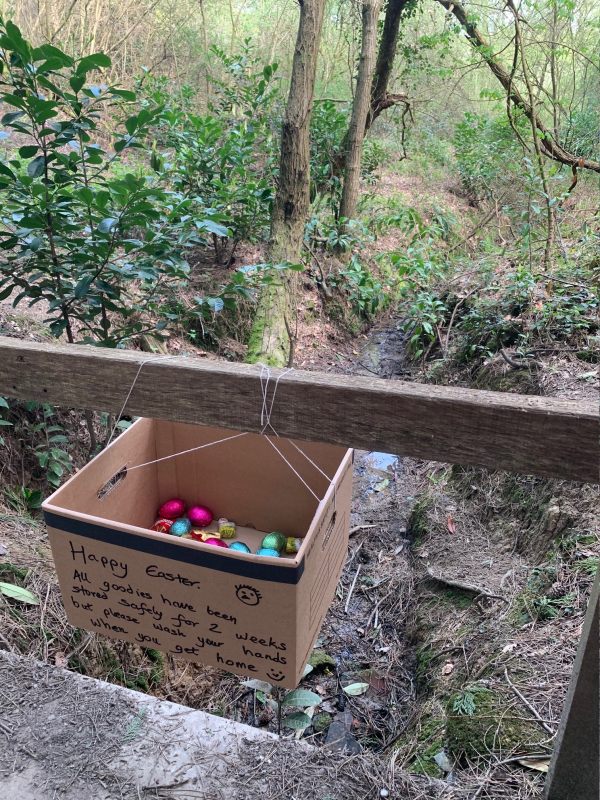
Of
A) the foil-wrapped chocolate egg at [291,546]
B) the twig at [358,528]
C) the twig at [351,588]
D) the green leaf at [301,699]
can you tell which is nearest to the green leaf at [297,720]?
the green leaf at [301,699]

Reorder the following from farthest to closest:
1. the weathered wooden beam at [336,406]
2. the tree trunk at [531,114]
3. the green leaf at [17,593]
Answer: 1. the tree trunk at [531,114]
2. the green leaf at [17,593]
3. the weathered wooden beam at [336,406]

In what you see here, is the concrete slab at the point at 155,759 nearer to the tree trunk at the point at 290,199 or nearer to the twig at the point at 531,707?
the twig at the point at 531,707

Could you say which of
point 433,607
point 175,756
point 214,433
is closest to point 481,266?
point 433,607

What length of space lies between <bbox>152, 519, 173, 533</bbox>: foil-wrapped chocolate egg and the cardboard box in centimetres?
8

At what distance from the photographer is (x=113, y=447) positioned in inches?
47.6

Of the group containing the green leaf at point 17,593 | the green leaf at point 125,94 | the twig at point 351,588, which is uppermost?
the green leaf at point 125,94

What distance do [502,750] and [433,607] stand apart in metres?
0.94

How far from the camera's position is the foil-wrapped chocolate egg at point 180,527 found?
1.37 metres

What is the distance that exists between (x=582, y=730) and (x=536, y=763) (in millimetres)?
482

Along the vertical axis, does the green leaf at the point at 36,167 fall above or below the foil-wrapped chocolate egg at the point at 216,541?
above

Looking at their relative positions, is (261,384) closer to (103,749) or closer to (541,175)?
(103,749)

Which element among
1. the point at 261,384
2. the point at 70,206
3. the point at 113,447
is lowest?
the point at 113,447

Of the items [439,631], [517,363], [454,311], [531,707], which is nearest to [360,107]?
[454,311]

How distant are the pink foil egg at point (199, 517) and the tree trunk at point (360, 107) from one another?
501 centimetres
